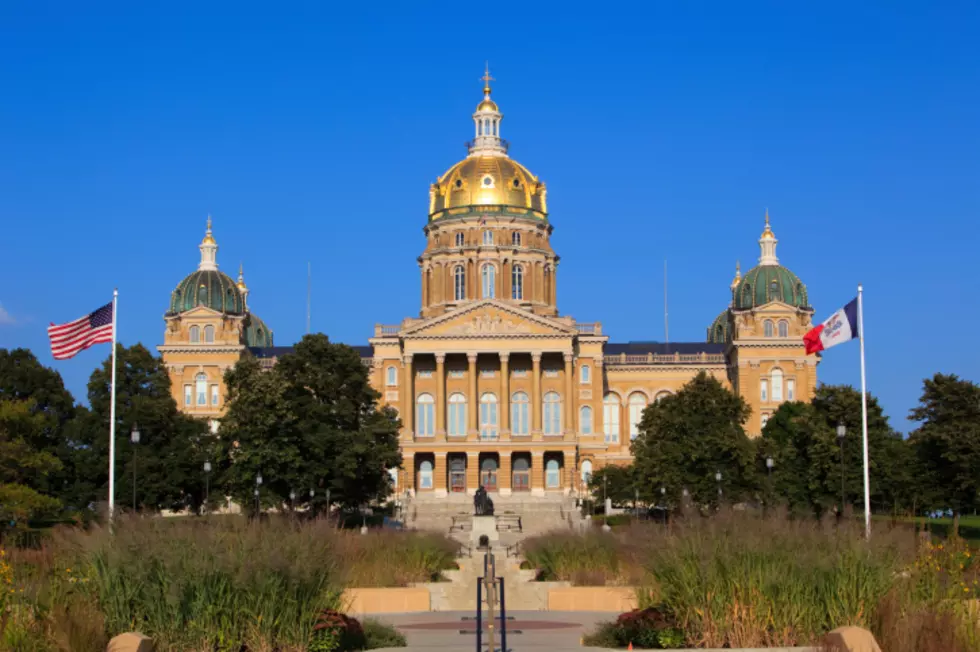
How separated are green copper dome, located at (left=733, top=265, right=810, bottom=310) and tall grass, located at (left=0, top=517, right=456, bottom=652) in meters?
99.4

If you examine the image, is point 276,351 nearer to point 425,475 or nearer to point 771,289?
point 425,475

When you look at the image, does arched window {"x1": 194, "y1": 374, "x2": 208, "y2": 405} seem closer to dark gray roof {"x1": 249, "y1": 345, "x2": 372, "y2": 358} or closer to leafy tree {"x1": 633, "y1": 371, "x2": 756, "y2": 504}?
dark gray roof {"x1": 249, "y1": 345, "x2": 372, "y2": 358}

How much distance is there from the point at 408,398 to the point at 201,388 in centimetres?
2045

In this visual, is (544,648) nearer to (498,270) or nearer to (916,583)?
(916,583)

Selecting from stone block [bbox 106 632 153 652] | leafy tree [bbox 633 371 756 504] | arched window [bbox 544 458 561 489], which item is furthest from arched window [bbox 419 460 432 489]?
stone block [bbox 106 632 153 652]

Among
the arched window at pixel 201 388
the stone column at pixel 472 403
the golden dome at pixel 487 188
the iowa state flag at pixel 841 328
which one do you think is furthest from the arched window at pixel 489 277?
the iowa state flag at pixel 841 328

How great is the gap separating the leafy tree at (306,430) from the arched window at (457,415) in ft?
92.2

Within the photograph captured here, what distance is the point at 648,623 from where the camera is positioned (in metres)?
26.7

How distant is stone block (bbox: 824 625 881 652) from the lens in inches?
894

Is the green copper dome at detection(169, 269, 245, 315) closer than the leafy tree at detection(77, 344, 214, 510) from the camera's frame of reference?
No

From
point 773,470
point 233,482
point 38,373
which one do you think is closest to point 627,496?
point 773,470

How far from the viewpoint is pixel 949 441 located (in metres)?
73.5

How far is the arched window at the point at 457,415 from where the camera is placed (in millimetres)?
114188

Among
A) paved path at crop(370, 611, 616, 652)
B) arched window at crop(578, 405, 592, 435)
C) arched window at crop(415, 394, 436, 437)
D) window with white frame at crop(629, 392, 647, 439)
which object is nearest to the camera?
paved path at crop(370, 611, 616, 652)
